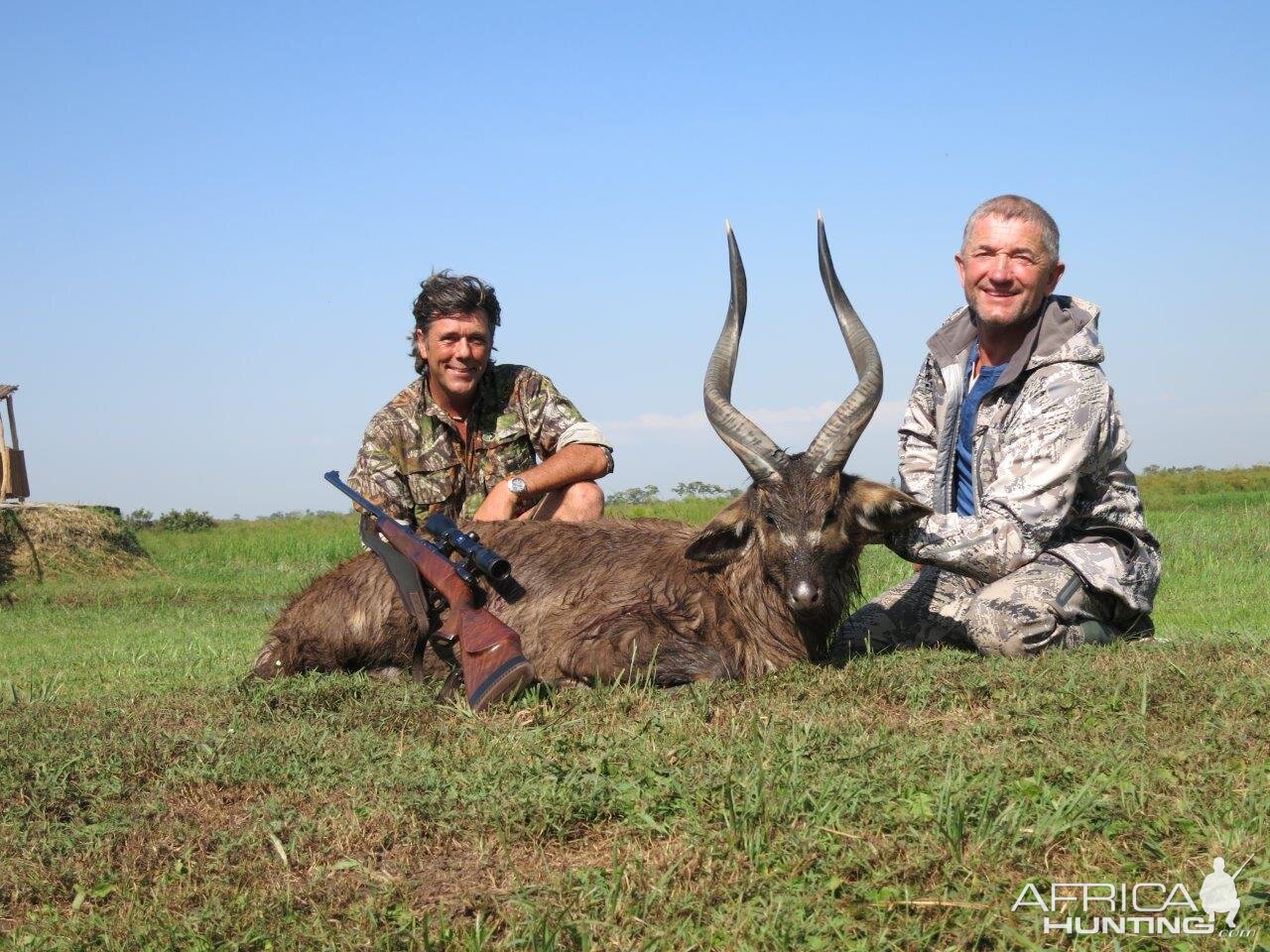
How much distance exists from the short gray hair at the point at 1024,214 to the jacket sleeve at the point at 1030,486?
2.38 ft

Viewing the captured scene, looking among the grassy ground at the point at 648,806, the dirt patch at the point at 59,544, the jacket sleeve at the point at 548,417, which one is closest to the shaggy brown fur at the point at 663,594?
the grassy ground at the point at 648,806

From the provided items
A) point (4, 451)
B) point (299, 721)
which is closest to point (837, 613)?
point (299, 721)

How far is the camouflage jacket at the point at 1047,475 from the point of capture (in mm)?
6383

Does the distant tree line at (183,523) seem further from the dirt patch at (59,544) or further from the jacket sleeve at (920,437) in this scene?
the jacket sleeve at (920,437)

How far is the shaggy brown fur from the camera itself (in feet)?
20.1

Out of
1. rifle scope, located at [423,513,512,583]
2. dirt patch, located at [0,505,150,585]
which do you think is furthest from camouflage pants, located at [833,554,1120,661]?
dirt patch, located at [0,505,150,585]

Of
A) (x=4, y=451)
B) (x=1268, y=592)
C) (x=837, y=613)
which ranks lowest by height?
(x=1268, y=592)

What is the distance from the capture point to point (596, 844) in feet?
12.5

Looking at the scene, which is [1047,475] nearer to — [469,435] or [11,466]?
[469,435]

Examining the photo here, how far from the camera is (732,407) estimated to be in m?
6.45

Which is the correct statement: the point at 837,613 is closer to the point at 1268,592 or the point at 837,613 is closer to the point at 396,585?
the point at 396,585

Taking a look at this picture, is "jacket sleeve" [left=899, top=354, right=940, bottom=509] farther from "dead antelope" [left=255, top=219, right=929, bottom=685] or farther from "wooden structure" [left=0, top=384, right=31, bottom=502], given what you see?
"wooden structure" [left=0, top=384, right=31, bottom=502]

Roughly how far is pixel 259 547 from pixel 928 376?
48.2 ft

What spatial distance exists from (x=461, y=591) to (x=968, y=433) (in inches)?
122
